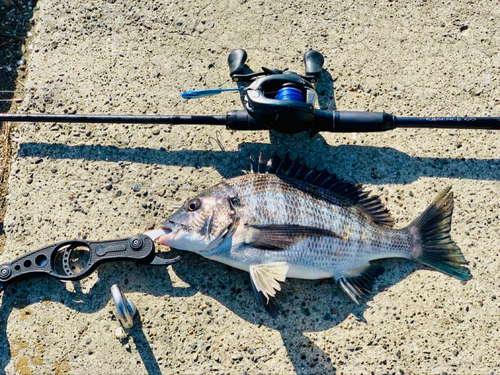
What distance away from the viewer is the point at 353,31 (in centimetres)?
329

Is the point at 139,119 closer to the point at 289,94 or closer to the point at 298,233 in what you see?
the point at 289,94

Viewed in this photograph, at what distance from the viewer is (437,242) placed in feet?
8.84

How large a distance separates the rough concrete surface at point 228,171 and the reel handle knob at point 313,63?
0.63 feet

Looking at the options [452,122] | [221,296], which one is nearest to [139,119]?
[221,296]

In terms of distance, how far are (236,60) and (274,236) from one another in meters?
1.26

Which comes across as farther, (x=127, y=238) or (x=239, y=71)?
(x=239, y=71)

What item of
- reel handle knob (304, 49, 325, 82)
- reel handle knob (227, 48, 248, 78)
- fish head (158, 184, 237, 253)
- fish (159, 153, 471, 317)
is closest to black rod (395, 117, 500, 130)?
fish (159, 153, 471, 317)

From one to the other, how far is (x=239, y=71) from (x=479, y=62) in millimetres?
1773

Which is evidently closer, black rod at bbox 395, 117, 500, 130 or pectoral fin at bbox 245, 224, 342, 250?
pectoral fin at bbox 245, 224, 342, 250

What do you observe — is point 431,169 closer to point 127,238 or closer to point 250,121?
point 250,121

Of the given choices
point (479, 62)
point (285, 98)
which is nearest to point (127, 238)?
point (285, 98)

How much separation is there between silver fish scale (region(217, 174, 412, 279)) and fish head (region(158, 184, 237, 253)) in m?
0.06

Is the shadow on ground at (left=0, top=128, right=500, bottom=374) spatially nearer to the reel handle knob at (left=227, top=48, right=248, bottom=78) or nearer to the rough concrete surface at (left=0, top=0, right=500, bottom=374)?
the rough concrete surface at (left=0, top=0, right=500, bottom=374)

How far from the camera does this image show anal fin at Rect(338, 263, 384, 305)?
267 centimetres
